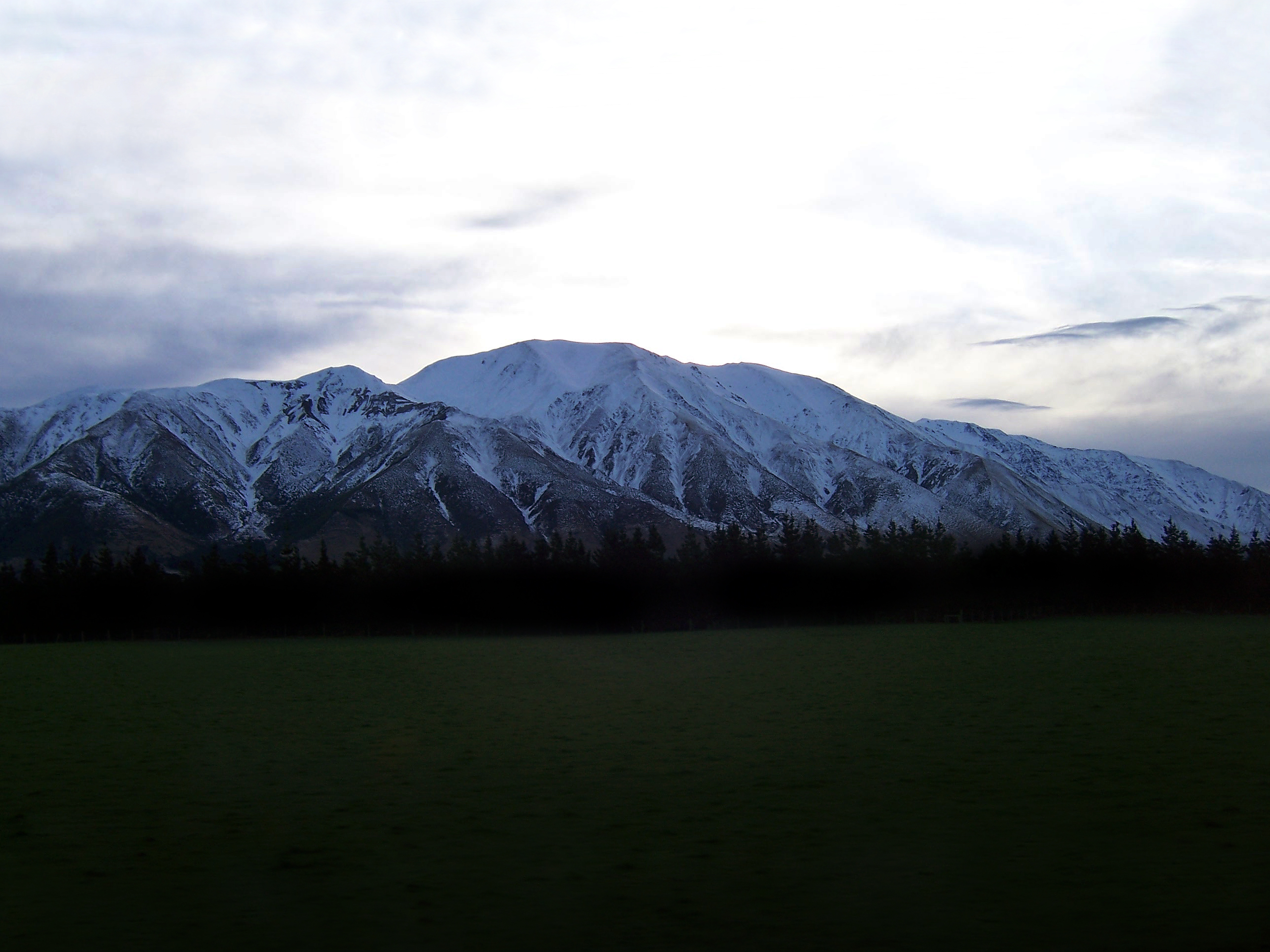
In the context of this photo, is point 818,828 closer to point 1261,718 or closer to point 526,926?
point 526,926

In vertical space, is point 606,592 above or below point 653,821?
above

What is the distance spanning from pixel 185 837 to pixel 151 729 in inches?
542

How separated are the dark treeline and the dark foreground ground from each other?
75132 mm

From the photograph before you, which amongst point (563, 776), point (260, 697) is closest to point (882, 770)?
point (563, 776)

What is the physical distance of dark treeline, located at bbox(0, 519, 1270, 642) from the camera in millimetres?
108438

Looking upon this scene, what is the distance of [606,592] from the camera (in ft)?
353

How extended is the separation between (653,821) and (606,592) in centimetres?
9327

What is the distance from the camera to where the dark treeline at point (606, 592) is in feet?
356

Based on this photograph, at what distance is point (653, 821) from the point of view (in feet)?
48.4

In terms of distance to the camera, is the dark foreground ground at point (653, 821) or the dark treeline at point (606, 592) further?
the dark treeline at point (606, 592)

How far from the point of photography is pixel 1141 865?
11.8 m

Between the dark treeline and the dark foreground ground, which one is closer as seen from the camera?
the dark foreground ground

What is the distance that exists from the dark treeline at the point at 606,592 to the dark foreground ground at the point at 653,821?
246 feet

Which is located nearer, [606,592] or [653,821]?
[653,821]
